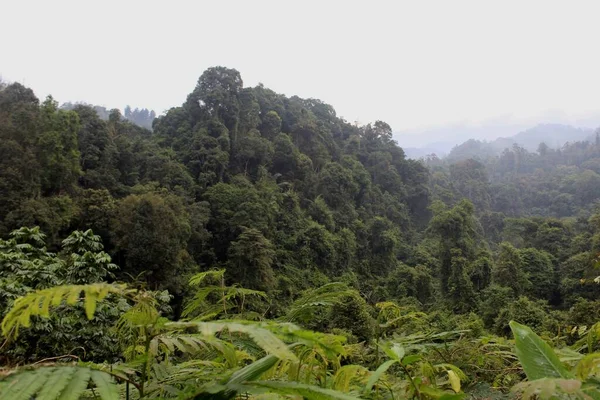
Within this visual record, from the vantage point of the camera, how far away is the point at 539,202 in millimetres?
32000

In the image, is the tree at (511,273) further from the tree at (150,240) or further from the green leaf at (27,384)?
the green leaf at (27,384)

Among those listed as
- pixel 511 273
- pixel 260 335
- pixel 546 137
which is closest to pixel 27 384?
pixel 260 335

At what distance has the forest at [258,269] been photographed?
70cm

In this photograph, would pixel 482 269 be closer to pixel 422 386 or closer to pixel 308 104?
pixel 422 386

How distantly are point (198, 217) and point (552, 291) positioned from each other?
13006mm

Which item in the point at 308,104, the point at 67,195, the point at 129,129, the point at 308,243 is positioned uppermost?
the point at 308,104

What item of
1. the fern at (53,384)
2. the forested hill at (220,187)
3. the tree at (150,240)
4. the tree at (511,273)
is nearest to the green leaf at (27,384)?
the fern at (53,384)

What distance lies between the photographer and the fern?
1.64 ft

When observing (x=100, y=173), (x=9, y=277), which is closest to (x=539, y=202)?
(x=100, y=173)

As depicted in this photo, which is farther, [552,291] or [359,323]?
[552,291]

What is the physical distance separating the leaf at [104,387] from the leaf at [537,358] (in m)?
0.71

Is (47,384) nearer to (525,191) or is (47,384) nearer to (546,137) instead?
(525,191)

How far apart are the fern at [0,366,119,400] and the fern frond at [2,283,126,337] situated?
7cm

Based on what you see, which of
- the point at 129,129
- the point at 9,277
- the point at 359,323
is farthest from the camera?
the point at 129,129
